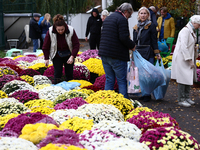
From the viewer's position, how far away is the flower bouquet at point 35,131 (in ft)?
9.05

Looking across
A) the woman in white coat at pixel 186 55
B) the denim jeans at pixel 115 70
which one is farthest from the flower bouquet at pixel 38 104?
the woman in white coat at pixel 186 55

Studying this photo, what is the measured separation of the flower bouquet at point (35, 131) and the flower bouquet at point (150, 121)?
3.31 ft

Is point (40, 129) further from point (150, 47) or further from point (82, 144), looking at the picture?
point (150, 47)

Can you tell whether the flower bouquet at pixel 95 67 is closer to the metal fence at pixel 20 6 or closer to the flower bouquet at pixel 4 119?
the flower bouquet at pixel 4 119

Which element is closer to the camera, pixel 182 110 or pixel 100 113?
pixel 100 113

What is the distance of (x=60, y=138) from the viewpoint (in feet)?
8.36

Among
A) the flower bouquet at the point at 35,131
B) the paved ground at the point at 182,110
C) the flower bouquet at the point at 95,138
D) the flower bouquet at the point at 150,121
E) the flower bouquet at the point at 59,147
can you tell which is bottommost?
the paved ground at the point at 182,110

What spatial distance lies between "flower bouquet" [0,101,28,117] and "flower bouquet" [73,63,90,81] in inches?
125

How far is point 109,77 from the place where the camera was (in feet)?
17.5

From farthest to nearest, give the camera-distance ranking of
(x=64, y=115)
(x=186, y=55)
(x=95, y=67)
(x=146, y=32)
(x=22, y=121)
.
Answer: (x=95, y=67) < (x=146, y=32) < (x=186, y=55) < (x=64, y=115) < (x=22, y=121)

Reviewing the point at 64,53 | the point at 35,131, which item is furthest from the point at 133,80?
the point at 35,131

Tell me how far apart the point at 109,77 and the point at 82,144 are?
268cm

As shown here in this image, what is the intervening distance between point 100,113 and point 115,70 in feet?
5.70

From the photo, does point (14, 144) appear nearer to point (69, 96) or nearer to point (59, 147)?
point (59, 147)
